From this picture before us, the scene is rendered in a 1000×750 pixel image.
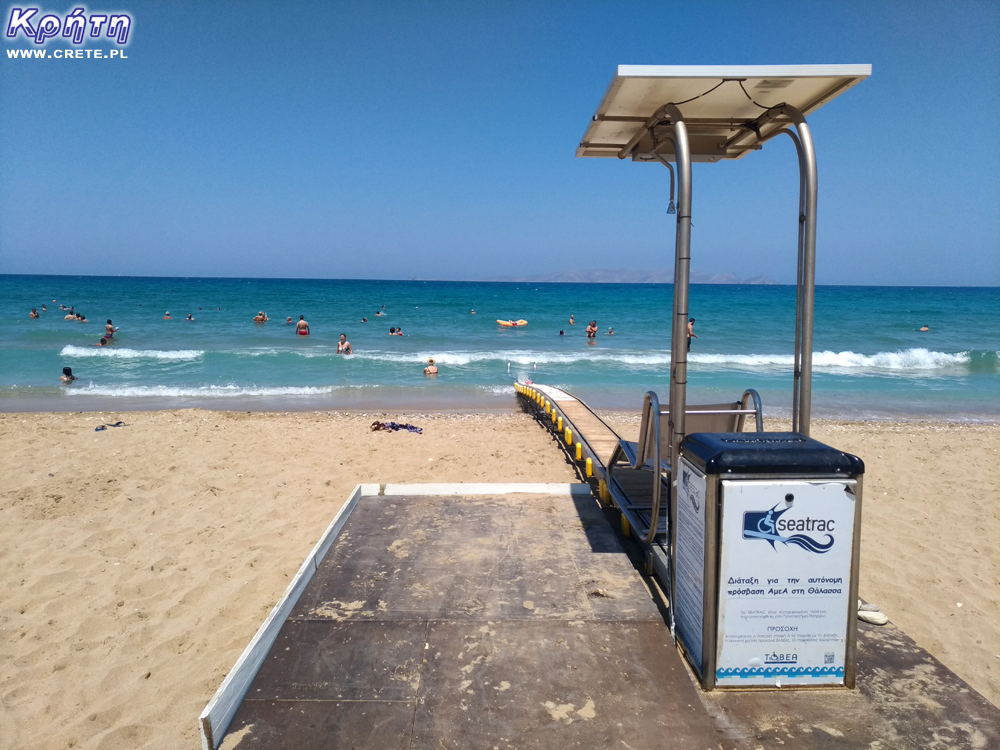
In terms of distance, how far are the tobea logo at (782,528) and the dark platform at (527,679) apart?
0.70 metres

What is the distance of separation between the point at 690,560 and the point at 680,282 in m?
1.47

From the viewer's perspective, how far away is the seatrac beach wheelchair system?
283cm

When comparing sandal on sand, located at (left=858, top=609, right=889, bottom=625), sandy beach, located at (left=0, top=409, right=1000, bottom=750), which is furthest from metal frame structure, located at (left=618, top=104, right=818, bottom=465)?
sandy beach, located at (left=0, top=409, right=1000, bottom=750)

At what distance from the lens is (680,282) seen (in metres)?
3.43

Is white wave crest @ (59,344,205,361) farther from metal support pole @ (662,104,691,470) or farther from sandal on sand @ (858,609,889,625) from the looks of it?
sandal on sand @ (858,609,889,625)

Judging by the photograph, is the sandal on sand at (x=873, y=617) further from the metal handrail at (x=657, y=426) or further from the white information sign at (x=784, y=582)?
the metal handrail at (x=657, y=426)

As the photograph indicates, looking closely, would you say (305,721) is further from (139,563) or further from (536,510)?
(139,563)

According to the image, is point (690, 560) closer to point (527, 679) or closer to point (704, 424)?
point (527, 679)

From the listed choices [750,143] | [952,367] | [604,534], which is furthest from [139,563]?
[952,367]

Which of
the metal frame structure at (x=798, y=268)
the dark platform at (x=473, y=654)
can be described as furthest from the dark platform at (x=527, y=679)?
the metal frame structure at (x=798, y=268)

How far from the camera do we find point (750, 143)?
4.61m

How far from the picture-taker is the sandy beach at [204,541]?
379cm

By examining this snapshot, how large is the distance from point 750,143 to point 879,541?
12.9 feet

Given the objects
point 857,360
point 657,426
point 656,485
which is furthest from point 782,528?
point 857,360
